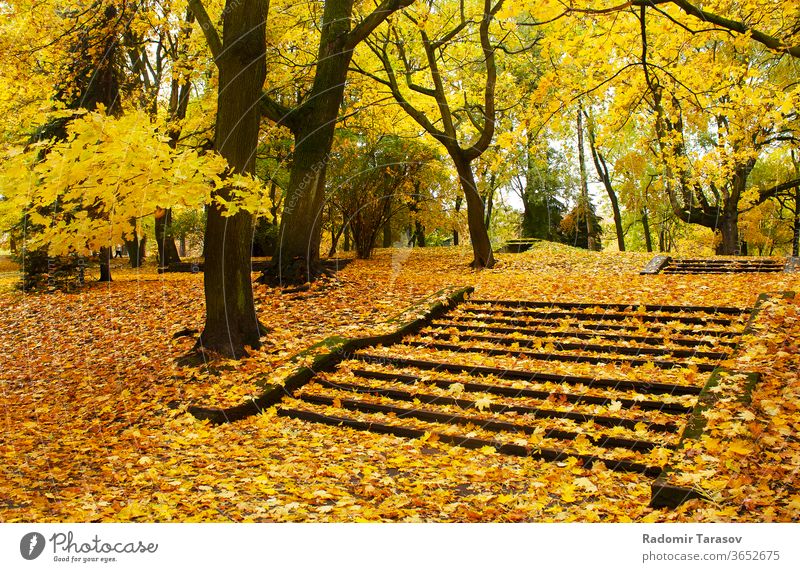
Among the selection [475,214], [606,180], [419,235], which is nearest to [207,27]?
[475,214]

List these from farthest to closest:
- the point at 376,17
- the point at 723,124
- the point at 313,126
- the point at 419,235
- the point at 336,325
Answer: the point at 419,235
the point at 723,124
the point at 313,126
the point at 376,17
the point at 336,325

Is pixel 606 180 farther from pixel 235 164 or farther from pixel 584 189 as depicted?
pixel 235 164

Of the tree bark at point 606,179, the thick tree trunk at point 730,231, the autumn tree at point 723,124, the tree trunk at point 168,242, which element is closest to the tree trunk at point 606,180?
the tree bark at point 606,179

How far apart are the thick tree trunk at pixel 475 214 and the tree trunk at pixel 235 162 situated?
8062 mm

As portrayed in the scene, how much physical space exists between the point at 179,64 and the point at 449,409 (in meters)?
9.52

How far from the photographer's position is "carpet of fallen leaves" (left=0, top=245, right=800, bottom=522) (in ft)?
14.3

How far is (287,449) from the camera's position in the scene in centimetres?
592

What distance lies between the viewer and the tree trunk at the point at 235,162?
802cm

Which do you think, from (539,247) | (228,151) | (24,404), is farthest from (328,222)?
(24,404)

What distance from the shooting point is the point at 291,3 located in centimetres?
1414

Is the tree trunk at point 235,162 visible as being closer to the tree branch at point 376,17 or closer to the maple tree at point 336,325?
the maple tree at point 336,325

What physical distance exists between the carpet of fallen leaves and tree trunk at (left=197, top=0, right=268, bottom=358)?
0.62 metres

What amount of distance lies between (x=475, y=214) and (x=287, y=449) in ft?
36.6
